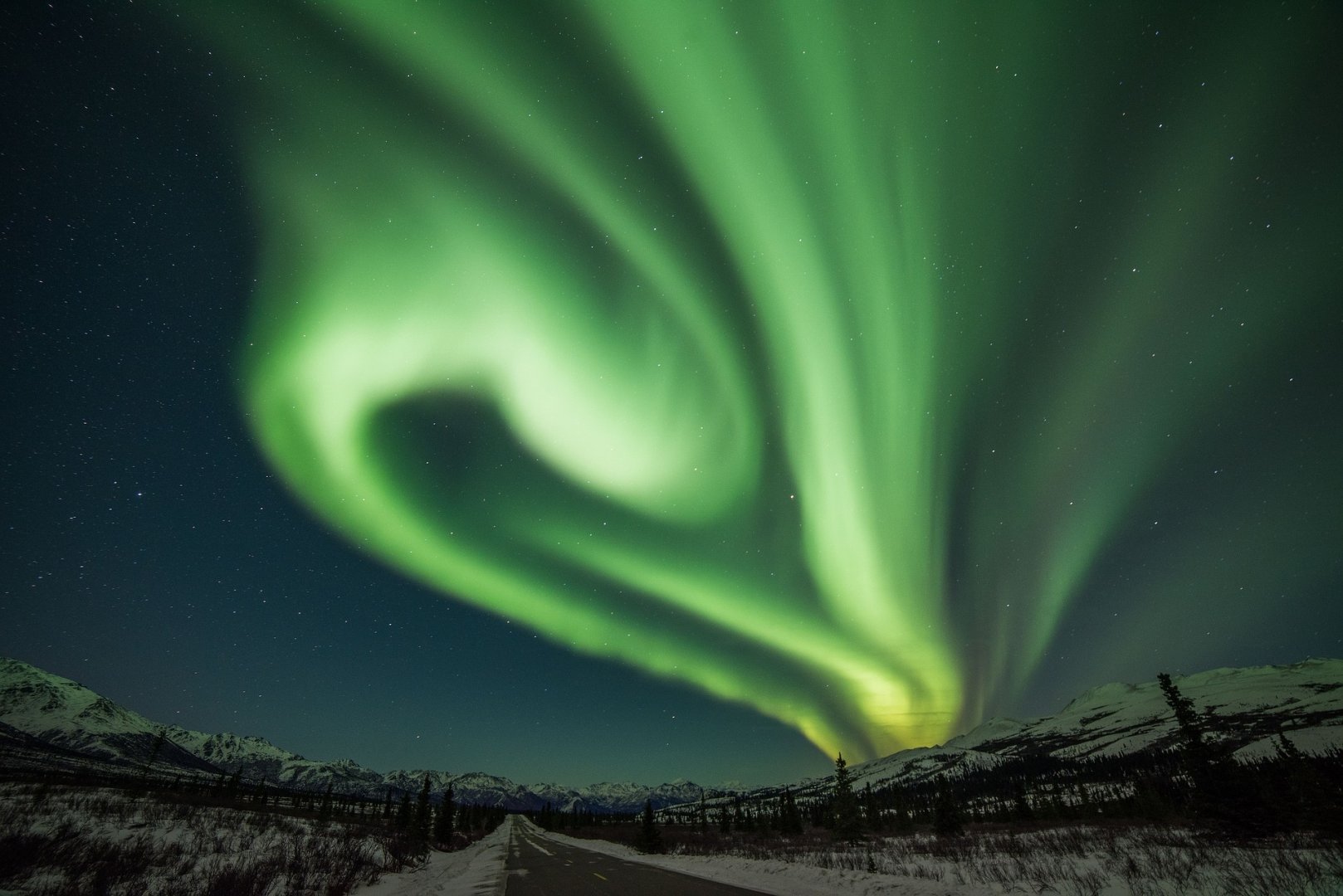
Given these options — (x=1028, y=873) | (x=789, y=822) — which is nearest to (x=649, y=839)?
(x=1028, y=873)

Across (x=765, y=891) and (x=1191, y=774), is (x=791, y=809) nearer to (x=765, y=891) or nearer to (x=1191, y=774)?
(x=1191, y=774)

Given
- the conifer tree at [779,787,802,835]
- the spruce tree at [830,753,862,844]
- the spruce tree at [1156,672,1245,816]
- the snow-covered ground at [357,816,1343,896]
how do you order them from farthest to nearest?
1. the conifer tree at [779,787,802,835]
2. the spruce tree at [830,753,862,844]
3. the spruce tree at [1156,672,1245,816]
4. the snow-covered ground at [357,816,1343,896]

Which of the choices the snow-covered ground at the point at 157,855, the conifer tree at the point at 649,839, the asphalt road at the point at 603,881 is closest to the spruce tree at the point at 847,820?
the conifer tree at the point at 649,839

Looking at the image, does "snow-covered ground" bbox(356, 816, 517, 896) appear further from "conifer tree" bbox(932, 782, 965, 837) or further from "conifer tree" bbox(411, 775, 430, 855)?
"conifer tree" bbox(932, 782, 965, 837)

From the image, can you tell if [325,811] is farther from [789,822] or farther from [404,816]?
[789,822]

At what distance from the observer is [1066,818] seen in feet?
221

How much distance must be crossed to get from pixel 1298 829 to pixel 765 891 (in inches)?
1632

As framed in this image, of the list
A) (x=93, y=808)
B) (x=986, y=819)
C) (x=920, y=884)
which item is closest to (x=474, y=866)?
(x=920, y=884)

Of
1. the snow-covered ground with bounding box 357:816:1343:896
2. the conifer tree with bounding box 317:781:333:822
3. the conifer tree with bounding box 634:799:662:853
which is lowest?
the snow-covered ground with bounding box 357:816:1343:896

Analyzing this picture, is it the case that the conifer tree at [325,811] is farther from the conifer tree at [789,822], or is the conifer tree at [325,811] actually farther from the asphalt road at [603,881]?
the conifer tree at [789,822]

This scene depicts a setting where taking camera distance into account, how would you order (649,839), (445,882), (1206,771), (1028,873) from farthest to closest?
1. (649,839)
2. (1206,771)
3. (445,882)
4. (1028,873)

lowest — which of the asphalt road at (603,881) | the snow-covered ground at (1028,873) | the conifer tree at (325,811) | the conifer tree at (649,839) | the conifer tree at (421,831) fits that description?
the snow-covered ground at (1028,873)

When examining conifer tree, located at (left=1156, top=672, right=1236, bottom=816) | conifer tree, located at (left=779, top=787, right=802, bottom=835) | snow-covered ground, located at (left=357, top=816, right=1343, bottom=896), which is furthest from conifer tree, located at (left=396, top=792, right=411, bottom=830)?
conifer tree, located at (left=1156, top=672, right=1236, bottom=816)

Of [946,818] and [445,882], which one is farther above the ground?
[946,818]
